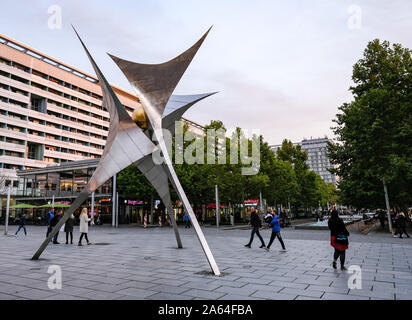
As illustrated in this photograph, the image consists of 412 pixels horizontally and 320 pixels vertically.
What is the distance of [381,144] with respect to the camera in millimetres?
22469

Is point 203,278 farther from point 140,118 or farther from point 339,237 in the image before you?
point 140,118

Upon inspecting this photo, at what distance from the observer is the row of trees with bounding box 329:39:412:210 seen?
68.6 ft

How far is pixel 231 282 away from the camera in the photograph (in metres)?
6.57

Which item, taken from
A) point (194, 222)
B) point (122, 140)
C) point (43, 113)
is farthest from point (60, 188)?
point (194, 222)

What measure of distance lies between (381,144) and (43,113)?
212 feet

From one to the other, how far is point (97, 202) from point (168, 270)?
38933mm

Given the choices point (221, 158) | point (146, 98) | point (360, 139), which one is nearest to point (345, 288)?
point (146, 98)

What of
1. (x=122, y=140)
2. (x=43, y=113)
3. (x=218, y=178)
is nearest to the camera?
(x=122, y=140)

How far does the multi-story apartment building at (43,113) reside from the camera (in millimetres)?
56125

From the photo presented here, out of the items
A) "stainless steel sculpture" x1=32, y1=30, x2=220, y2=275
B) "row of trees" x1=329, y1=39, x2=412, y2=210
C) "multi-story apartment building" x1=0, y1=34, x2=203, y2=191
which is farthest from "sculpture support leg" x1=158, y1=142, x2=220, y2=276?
"multi-story apartment building" x1=0, y1=34, x2=203, y2=191

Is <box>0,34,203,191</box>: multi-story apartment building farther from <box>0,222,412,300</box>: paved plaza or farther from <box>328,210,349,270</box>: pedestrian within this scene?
<box>328,210,349,270</box>: pedestrian

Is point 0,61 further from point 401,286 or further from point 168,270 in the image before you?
point 401,286

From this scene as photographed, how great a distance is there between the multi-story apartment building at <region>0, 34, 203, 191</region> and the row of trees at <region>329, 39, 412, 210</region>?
5091 cm
